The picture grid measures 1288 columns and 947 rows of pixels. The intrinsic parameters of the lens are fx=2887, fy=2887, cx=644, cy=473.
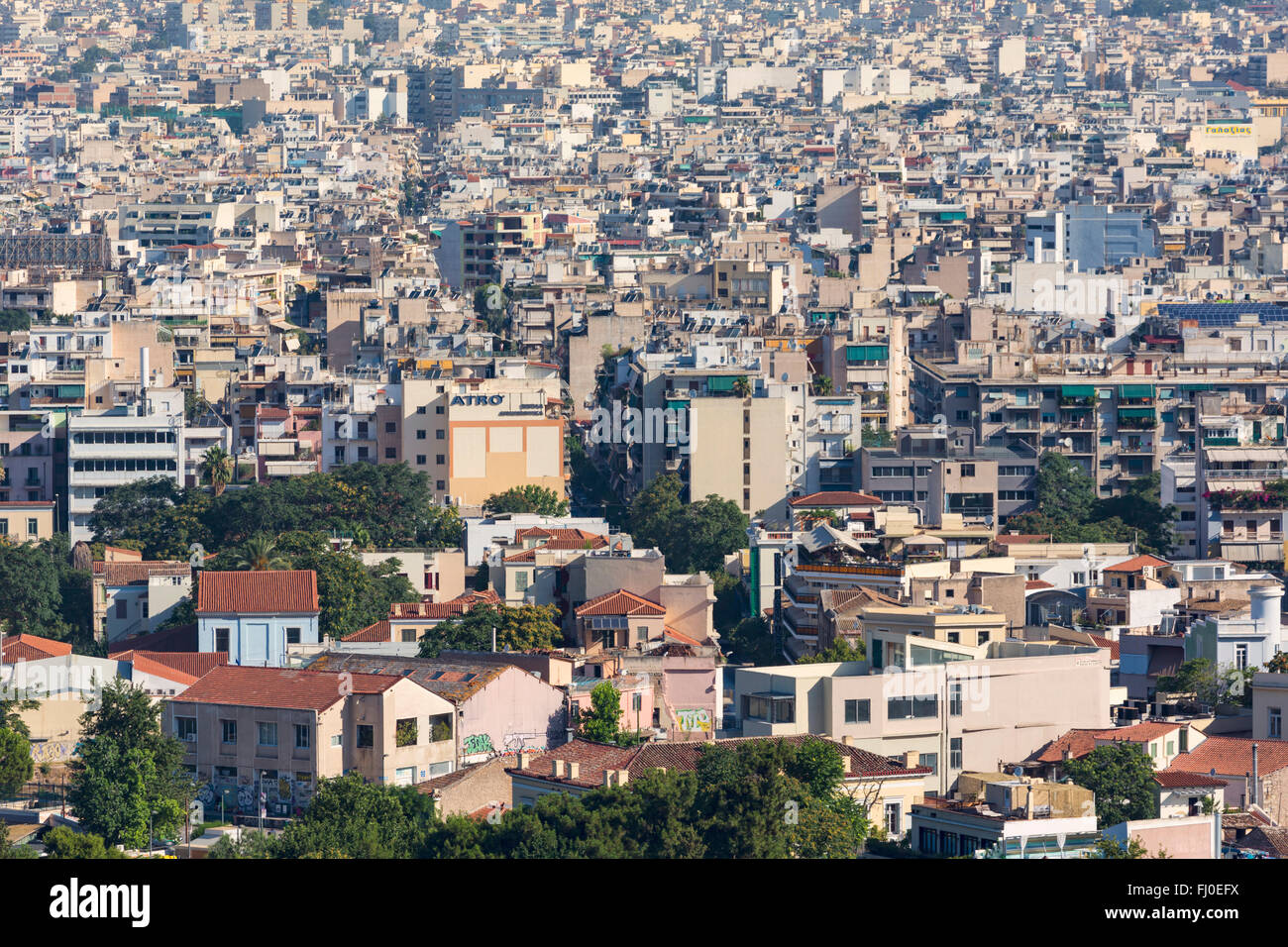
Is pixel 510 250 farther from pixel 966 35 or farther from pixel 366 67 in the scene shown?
pixel 966 35

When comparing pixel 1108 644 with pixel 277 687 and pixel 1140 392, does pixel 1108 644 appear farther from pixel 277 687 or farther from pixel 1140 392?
pixel 1140 392

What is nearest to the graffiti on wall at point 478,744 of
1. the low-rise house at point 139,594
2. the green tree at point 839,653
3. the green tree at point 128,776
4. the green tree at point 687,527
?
the green tree at point 128,776

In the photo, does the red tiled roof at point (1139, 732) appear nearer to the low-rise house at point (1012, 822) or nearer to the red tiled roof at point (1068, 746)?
the red tiled roof at point (1068, 746)

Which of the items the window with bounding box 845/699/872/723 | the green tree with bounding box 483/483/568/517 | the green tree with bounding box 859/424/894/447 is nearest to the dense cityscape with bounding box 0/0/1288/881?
the window with bounding box 845/699/872/723

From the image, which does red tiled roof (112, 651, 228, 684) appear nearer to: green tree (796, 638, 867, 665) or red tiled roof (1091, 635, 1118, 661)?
green tree (796, 638, 867, 665)

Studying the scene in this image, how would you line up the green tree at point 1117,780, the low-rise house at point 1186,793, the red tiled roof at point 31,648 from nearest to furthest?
1. the low-rise house at point 1186,793
2. the green tree at point 1117,780
3. the red tiled roof at point 31,648
